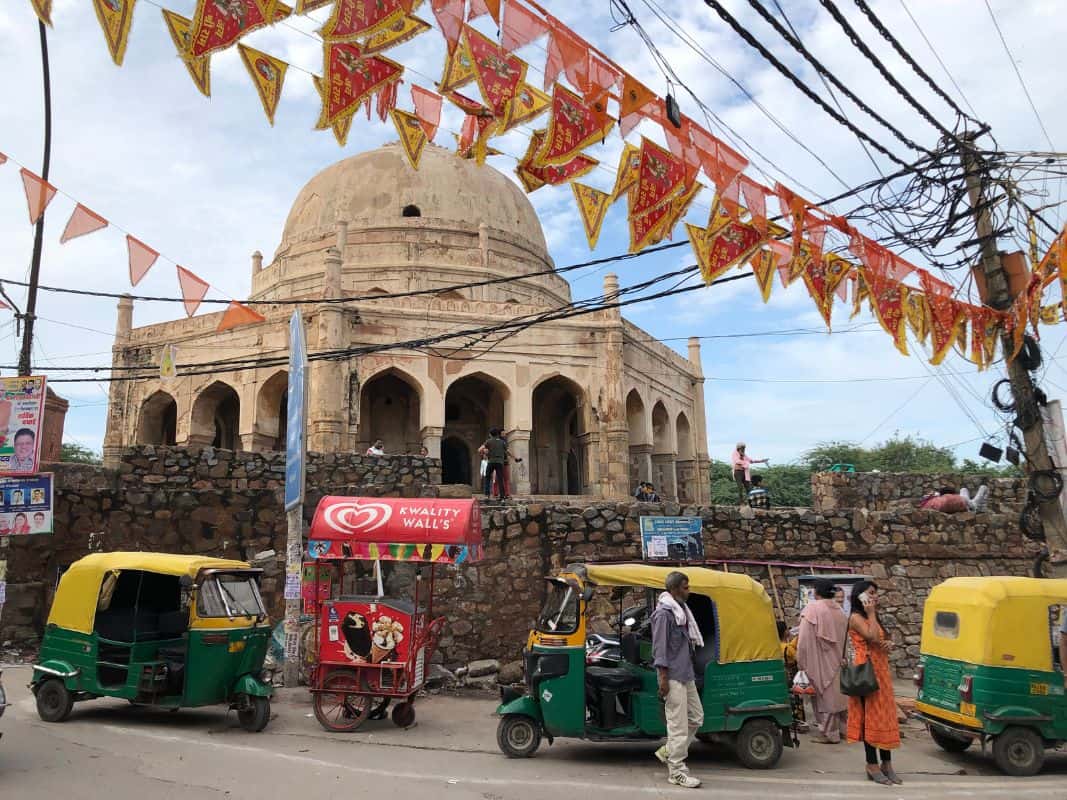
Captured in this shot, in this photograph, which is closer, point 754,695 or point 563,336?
point 754,695

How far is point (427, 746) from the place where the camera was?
20.8ft

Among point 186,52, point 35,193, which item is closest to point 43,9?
point 186,52

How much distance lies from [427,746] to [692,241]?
18.6 feet

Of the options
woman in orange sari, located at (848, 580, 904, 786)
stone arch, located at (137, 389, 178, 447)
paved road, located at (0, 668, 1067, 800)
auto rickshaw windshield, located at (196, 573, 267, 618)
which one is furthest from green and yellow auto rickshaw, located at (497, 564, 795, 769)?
stone arch, located at (137, 389, 178, 447)

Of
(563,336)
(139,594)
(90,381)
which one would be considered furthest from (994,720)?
(563,336)

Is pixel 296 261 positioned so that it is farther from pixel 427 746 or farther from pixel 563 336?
pixel 427 746

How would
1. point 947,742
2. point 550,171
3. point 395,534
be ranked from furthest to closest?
point 550,171 → point 395,534 → point 947,742

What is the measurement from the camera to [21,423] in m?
8.92

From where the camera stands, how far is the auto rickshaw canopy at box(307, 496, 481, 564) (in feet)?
23.1

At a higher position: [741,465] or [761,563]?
[741,465]

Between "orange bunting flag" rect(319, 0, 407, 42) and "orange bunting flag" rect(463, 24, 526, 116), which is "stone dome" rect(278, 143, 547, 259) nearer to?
"orange bunting flag" rect(463, 24, 526, 116)

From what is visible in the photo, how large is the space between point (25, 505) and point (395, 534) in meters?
4.84

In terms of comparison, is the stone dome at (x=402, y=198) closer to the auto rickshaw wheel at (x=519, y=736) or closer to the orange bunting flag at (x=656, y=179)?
the orange bunting flag at (x=656, y=179)

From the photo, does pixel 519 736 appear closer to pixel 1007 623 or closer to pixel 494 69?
pixel 1007 623
